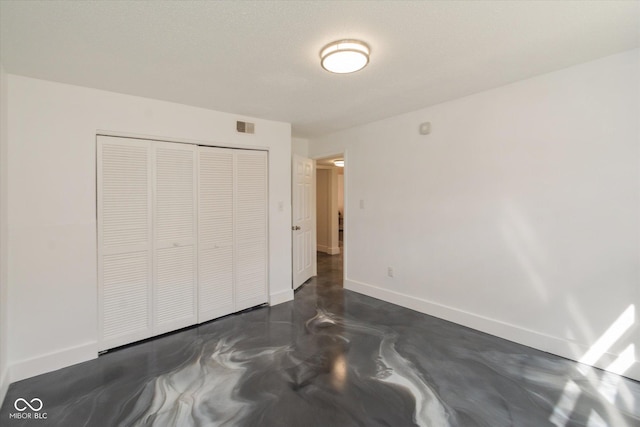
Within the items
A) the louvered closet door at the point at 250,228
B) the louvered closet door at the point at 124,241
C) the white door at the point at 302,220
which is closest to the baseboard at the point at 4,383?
the louvered closet door at the point at 124,241

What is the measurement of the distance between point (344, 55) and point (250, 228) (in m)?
2.33

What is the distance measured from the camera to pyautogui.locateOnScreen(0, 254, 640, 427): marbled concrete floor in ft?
5.89

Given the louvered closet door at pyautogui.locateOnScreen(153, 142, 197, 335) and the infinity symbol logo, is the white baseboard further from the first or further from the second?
the infinity symbol logo

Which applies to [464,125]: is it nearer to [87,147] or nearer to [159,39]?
[159,39]

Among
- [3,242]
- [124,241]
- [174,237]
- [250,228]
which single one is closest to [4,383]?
[3,242]

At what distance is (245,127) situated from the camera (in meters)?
3.42

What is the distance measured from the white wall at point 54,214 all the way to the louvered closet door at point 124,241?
0.25 ft

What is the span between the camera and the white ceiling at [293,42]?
155cm

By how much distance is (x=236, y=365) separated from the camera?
2361 mm

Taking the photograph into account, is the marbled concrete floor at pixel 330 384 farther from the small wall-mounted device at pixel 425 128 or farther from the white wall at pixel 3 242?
the small wall-mounted device at pixel 425 128

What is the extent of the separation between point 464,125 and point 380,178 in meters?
1.20

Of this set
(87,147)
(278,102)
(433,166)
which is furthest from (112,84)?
(433,166)

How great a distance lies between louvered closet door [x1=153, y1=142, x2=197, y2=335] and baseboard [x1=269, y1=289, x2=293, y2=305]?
37.8 inches

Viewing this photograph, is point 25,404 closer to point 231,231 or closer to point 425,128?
point 231,231
